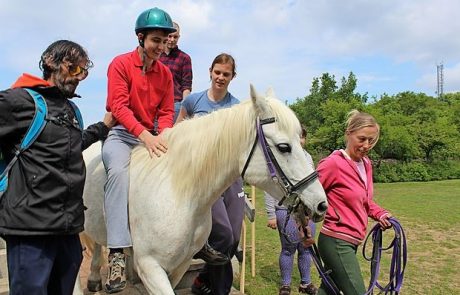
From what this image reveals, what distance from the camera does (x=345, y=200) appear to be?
3.41m

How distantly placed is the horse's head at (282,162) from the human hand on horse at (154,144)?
2.06 ft

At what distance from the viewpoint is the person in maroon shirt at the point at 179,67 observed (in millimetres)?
5578

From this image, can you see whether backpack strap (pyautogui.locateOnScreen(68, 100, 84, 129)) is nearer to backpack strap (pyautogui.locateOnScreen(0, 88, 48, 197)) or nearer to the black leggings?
backpack strap (pyautogui.locateOnScreen(0, 88, 48, 197))

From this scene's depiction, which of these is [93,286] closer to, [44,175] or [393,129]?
[44,175]

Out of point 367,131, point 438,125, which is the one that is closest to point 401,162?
point 438,125

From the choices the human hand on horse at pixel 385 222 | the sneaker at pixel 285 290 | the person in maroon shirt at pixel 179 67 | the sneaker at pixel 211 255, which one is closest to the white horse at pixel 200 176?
the sneaker at pixel 211 255

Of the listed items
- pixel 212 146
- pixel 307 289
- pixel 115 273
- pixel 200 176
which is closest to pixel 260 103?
pixel 212 146

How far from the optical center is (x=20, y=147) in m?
2.14

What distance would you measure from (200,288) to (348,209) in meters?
1.80

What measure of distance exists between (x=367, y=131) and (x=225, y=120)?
1.29 metres

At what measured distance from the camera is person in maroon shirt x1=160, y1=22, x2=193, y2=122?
5578 millimetres

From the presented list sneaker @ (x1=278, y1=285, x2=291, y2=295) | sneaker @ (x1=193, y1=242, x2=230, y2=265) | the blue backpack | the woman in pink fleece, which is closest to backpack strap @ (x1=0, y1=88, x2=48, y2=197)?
the blue backpack

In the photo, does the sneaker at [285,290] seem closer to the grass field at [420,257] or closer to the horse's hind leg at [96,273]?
the grass field at [420,257]

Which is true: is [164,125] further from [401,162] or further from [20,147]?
[401,162]
